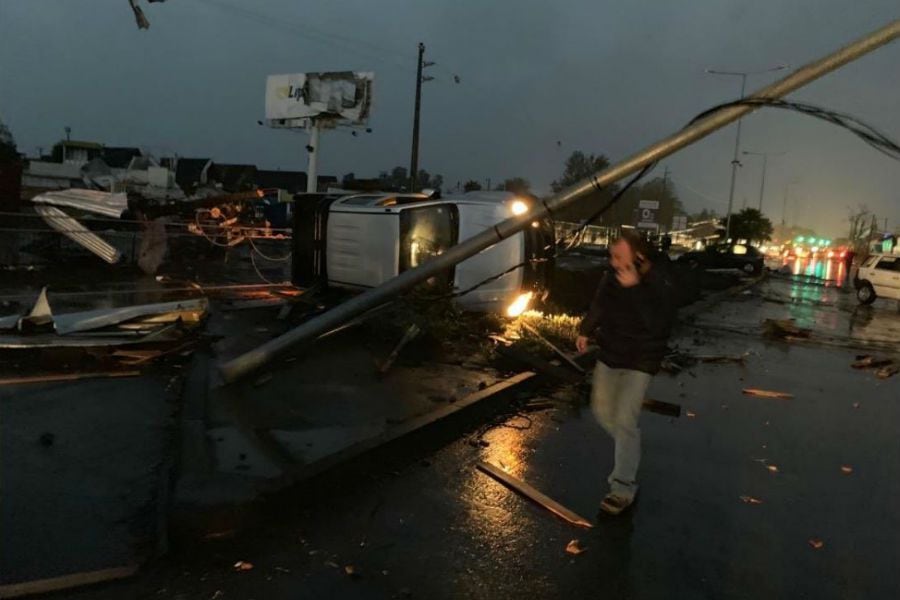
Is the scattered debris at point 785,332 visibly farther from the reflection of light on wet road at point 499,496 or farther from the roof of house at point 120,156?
the roof of house at point 120,156

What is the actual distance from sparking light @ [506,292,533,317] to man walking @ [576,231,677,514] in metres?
6.74

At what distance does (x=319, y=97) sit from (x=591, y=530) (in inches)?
1324

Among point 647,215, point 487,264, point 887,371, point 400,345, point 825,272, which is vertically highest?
point 647,215

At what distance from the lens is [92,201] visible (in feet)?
57.4

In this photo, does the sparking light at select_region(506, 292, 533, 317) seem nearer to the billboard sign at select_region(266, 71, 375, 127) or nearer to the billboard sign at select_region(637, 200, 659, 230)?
the billboard sign at select_region(637, 200, 659, 230)

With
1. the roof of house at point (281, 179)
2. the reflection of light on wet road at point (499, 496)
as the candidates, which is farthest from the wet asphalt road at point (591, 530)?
the roof of house at point (281, 179)

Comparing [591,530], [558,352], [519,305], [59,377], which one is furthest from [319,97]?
[591,530]

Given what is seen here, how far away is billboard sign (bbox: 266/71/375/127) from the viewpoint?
34531 mm

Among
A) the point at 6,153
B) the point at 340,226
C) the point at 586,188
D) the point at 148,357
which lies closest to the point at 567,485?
the point at 586,188

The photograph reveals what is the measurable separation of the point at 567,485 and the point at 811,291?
28946 mm

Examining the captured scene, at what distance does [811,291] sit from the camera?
29.9 meters

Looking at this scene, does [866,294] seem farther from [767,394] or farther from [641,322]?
[641,322]

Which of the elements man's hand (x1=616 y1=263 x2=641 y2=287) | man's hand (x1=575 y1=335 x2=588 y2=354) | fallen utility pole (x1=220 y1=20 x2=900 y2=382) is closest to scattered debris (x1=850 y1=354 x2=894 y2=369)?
fallen utility pole (x1=220 y1=20 x2=900 y2=382)

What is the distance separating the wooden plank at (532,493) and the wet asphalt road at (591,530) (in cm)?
6
